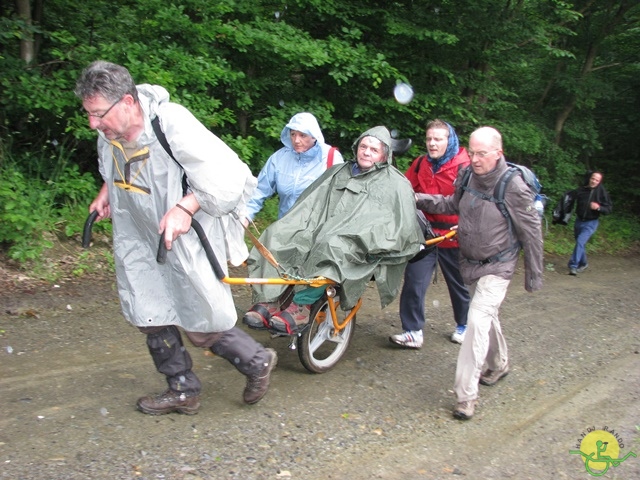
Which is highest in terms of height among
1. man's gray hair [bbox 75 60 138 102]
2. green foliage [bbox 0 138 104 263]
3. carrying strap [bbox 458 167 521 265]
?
man's gray hair [bbox 75 60 138 102]

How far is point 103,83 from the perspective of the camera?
3.12 meters

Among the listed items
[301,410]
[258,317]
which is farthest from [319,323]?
[301,410]

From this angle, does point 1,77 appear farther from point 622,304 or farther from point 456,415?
point 622,304

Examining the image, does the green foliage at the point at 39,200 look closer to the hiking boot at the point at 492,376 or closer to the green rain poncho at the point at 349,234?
the green rain poncho at the point at 349,234

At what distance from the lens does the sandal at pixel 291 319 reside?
430 centimetres

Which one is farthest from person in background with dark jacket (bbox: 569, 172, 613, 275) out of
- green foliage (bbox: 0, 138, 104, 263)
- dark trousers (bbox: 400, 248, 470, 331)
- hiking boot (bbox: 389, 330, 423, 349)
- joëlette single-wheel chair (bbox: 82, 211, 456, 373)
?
green foliage (bbox: 0, 138, 104, 263)

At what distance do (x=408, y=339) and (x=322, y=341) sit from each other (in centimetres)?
105

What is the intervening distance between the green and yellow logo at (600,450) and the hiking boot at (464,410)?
0.68 meters

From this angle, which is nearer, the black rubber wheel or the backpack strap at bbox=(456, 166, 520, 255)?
the backpack strap at bbox=(456, 166, 520, 255)

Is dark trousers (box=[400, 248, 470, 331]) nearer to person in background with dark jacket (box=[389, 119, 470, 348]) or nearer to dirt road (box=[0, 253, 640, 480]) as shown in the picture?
person in background with dark jacket (box=[389, 119, 470, 348])

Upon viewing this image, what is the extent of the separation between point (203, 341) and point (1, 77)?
519cm

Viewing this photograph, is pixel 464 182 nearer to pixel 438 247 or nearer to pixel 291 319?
pixel 438 247

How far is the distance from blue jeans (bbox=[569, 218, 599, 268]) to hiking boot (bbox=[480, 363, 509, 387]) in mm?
5788

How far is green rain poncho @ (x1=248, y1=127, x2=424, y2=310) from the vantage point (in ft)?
14.3
